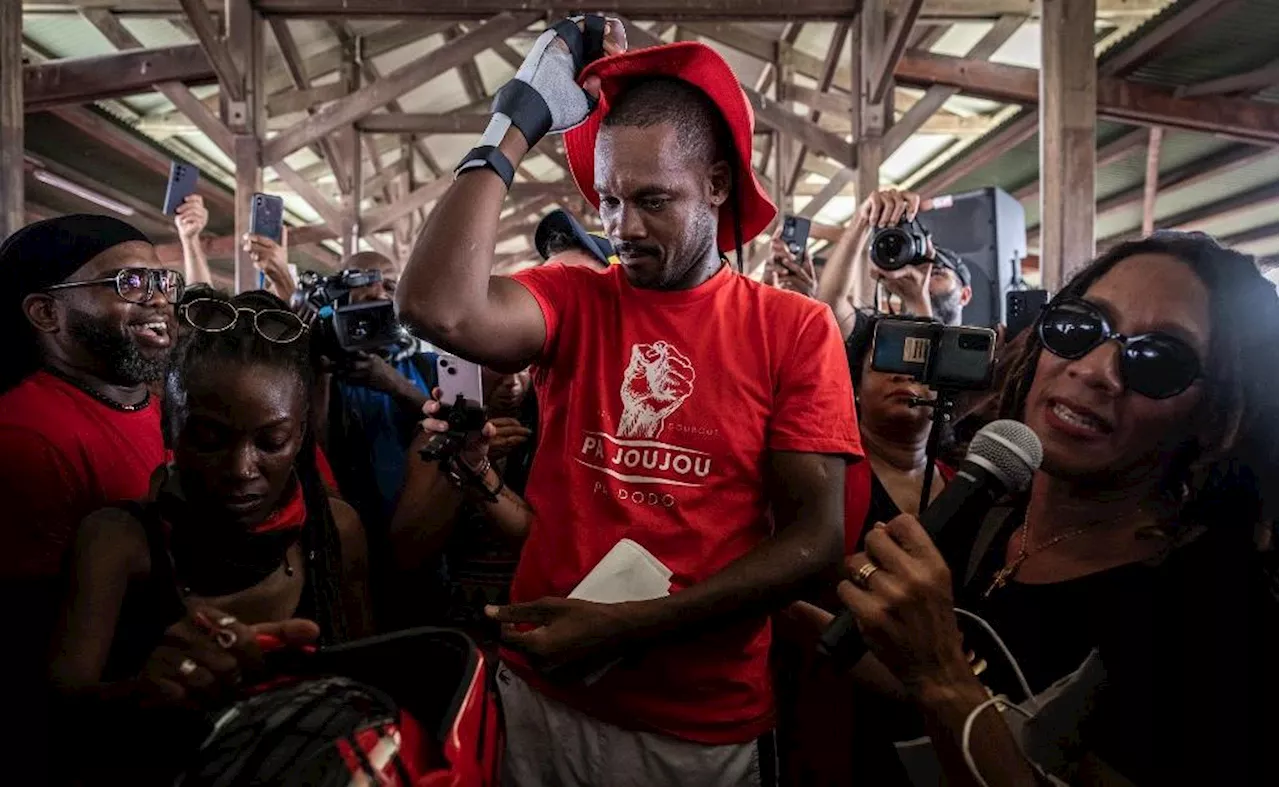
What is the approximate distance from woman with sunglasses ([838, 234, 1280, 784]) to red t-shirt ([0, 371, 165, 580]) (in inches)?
64.7

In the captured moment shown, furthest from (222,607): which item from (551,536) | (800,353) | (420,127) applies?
(420,127)

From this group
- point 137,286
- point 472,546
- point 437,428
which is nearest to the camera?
point 437,428

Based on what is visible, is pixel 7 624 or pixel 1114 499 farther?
pixel 7 624

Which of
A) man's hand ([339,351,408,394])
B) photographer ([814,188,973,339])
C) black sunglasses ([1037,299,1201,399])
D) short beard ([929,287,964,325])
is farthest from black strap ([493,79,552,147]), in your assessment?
short beard ([929,287,964,325])

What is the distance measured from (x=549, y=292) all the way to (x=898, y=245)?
5.58ft

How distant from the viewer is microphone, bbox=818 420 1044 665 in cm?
109

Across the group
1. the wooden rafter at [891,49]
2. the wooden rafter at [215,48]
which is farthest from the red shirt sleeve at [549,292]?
the wooden rafter at [215,48]

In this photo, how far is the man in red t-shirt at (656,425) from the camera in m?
1.33

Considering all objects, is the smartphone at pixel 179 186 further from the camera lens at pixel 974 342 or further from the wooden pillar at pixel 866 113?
the wooden pillar at pixel 866 113

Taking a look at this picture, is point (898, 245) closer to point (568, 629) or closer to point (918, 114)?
point (568, 629)

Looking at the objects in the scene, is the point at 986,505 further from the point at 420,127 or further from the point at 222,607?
the point at 420,127

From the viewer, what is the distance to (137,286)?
87.1 inches

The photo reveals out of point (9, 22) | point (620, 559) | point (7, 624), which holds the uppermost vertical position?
point (9, 22)

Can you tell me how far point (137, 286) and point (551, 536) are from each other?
147cm
